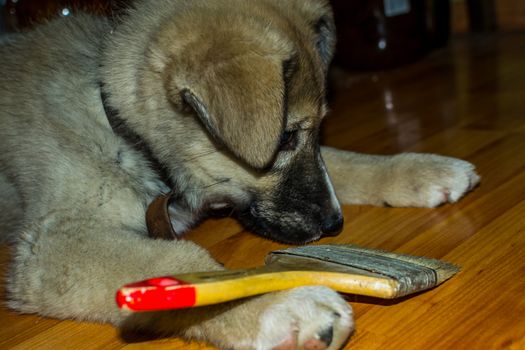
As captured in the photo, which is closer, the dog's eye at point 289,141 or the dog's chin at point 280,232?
the dog's eye at point 289,141

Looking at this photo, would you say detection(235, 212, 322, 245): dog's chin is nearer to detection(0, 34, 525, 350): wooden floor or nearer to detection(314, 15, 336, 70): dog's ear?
detection(0, 34, 525, 350): wooden floor

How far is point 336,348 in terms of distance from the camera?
1714mm

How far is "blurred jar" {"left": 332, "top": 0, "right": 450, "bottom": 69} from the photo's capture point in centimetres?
566

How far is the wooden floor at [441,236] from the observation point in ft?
5.89

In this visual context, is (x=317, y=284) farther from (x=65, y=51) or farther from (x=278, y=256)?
(x=65, y=51)

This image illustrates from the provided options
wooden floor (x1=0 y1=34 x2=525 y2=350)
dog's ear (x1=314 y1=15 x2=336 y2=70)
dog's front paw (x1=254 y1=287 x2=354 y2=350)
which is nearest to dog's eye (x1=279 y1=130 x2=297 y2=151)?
wooden floor (x1=0 y1=34 x2=525 y2=350)

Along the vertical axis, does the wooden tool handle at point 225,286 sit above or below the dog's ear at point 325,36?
below

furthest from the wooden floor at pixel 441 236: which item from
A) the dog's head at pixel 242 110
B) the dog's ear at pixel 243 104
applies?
the dog's ear at pixel 243 104

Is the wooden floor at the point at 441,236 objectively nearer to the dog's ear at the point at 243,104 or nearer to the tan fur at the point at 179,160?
the tan fur at the point at 179,160

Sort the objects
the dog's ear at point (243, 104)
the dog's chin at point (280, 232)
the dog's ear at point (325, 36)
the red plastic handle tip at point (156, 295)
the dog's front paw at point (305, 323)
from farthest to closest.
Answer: the dog's ear at point (325, 36) < the dog's chin at point (280, 232) < the dog's ear at point (243, 104) < the dog's front paw at point (305, 323) < the red plastic handle tip at point (156, 295)

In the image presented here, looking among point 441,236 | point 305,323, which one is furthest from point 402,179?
point 305,323

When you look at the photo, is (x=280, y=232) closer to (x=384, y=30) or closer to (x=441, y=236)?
(x=441, y=236)

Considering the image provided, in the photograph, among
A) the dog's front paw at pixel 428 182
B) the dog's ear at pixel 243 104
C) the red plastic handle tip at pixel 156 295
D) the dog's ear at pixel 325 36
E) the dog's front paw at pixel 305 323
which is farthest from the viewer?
the dog's ear at pixel 325 36

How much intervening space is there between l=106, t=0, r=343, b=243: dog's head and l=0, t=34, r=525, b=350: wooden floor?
8.0 inches
